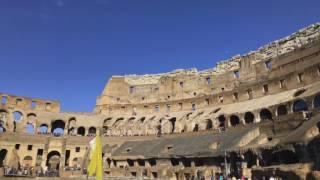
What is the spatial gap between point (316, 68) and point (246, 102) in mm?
11406

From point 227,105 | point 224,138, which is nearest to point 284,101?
point 224,138

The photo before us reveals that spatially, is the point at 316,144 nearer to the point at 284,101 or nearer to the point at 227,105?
the point at 284,101

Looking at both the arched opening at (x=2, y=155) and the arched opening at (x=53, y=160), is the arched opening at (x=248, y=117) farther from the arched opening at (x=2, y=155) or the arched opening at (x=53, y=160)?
the arched opening at (x=2, y=155)

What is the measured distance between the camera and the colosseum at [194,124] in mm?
29453

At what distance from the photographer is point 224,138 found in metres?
36.0

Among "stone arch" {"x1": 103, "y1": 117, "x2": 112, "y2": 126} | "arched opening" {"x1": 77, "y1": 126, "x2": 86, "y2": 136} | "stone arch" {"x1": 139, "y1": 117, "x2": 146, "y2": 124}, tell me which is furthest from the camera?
"stone arch" {"x1": 103, "y1": 117, "x2": 112, "y2": 126}

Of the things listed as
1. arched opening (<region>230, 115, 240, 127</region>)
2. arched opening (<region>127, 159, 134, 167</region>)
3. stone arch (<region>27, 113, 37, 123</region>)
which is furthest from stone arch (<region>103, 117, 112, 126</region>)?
arched opening (<region>230, 115, 240, 127</region>)

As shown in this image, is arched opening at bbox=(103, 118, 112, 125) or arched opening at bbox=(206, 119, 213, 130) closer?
arched opening at bbox=(206, 119, 213, 130)

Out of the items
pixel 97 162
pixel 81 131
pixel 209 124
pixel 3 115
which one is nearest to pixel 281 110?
pixel 209 124

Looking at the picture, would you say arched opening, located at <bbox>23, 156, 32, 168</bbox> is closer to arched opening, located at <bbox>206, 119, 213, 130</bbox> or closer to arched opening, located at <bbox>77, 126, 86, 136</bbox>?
arched opening, located at <bbox>77, 126, 86, 136</bbox>

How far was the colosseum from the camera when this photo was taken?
29.5 metres

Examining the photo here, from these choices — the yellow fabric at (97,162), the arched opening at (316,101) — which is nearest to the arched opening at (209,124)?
the arched opening at (316,101)

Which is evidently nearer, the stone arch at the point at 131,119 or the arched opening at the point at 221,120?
the arched opening at the point at 221,120

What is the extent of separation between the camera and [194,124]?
49219mm
